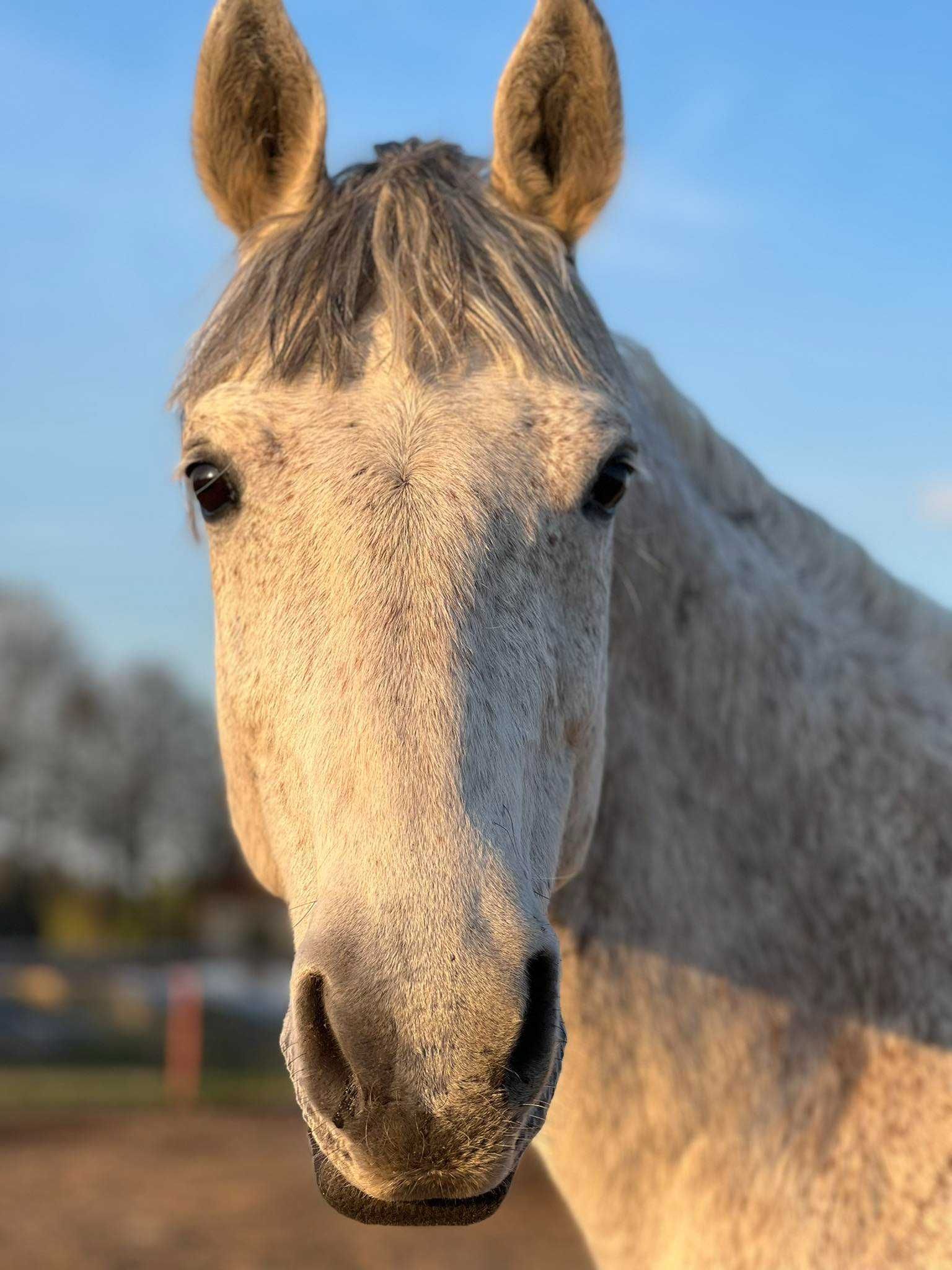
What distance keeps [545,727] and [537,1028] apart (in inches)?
21.9

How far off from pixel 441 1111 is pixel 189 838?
142ft

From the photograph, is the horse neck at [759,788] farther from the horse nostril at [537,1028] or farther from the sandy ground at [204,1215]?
the sandy ground at [204,1215]

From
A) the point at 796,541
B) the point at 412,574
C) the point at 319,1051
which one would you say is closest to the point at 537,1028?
the point at 319,1051

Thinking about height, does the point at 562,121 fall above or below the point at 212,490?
above

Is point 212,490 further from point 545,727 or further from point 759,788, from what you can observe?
point 759,788

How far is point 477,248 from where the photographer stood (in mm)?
2400

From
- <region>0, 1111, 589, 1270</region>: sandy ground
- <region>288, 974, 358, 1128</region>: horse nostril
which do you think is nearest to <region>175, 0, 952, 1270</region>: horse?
<region>288, 974, 358, 1128</region>: horse nostril

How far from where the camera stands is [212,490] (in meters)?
2.29

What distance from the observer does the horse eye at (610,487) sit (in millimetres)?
2248

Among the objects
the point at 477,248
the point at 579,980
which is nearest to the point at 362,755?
the point at 579,980

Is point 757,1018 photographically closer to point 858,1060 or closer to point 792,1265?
point 858,1060

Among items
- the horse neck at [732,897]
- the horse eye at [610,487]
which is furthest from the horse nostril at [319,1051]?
the horse eye at [610,487]

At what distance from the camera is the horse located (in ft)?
5.55

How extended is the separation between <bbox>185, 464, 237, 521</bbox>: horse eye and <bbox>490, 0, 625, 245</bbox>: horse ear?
35.7 inches
